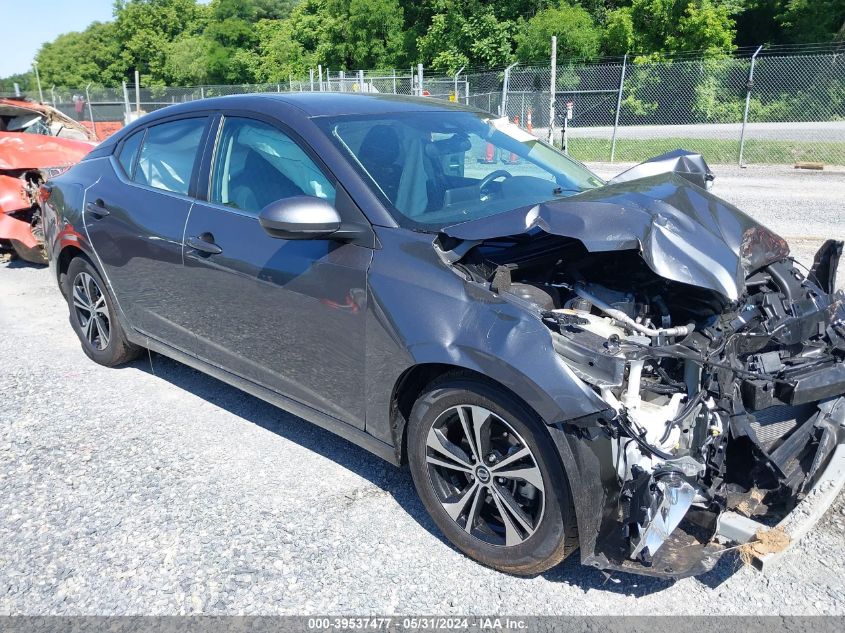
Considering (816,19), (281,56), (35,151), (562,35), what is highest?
(816,19)

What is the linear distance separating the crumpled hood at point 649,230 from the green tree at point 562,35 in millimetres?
30714

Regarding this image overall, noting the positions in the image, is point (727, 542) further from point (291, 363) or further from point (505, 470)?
point (291, 363)

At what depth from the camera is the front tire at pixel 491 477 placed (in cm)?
258

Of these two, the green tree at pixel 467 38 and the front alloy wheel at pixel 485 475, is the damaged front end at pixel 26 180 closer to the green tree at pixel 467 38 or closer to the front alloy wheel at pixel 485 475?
the front alloy wheel at pixel 485 475

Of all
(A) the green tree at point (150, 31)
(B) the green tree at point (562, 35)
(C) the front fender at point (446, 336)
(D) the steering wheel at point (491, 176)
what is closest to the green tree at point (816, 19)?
(B) the green tree at point (562, 35)

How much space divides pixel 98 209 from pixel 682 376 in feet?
12.2

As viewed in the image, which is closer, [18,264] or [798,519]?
[798,519]

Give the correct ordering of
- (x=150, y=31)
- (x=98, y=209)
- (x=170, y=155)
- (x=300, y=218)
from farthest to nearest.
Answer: (x=150, y=31)
(x=98, y=209)
(x=170, y=155)
(x=300, y=218)

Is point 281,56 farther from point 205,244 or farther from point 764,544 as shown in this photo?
point 764,544

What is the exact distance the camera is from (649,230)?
2.71 meters

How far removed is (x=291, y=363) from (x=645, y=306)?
1672mm

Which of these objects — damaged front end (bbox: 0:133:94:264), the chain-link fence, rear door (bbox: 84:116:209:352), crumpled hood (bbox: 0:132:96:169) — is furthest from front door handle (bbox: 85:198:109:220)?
the chain-link fence

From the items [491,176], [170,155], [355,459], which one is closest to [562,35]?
[170,155]

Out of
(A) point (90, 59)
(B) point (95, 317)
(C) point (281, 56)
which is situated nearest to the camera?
(B) point (95, 317)
